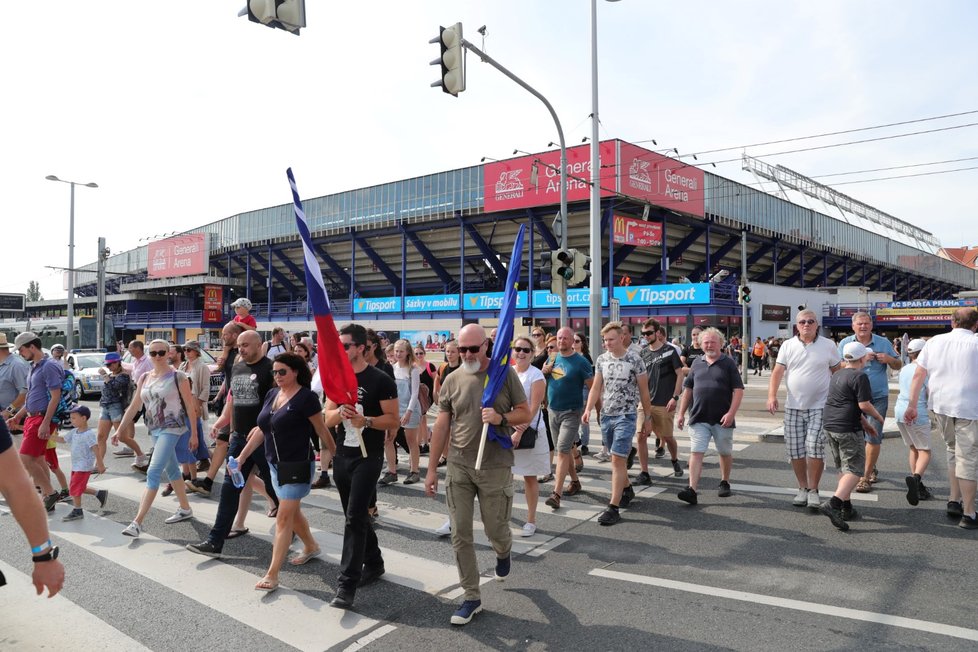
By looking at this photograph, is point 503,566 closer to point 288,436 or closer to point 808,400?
point 288,436

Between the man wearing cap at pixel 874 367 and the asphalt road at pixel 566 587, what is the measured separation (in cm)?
58

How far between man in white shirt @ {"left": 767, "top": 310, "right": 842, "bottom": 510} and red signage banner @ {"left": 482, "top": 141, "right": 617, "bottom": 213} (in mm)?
22270

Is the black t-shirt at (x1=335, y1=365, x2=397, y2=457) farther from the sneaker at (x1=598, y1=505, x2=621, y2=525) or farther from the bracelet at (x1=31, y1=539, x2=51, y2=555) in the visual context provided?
the sneaker at (x1=598, y1=505, x2=621, y2=525)

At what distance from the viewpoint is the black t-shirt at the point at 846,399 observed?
19.2ft

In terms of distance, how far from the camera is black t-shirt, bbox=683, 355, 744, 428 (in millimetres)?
6320

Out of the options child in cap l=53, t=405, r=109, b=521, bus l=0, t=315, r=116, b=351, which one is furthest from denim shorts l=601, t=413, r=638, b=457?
bus l=0, t=315, r=116, b=351

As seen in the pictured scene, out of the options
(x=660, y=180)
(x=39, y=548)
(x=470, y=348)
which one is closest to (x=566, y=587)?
(x=470, y=348)

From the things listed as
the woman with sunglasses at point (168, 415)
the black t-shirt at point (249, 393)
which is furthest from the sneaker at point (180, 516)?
the black t-shirt at point (249, 393)

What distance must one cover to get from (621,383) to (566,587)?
2.46m

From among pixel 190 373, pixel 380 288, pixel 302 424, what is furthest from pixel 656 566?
pixel 380 288

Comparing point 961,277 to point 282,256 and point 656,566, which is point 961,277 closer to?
point 282,256

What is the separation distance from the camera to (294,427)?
14.4ft

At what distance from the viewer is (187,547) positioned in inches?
202

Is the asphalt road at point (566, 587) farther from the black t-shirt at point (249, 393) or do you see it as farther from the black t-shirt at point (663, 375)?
the black t-shirt at point (663, 375)
